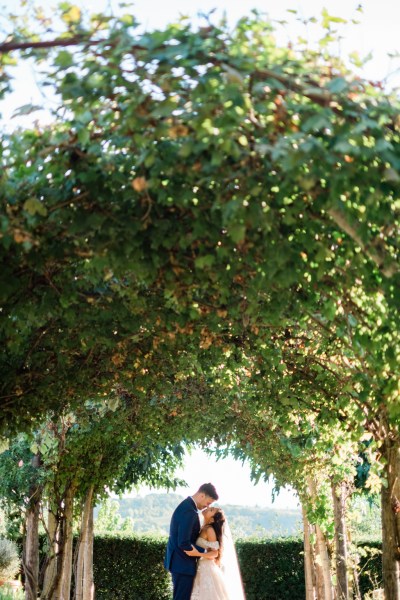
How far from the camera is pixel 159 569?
17.8 meters

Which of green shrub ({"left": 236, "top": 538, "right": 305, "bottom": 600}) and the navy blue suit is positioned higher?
the navy blue suit

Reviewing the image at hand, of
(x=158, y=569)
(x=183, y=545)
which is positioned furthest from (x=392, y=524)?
(x=158, y=569)

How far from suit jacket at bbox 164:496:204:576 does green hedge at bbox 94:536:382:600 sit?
8898mm

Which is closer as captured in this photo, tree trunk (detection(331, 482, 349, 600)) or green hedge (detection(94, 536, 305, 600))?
tree trunk (detection(331, 482, 349, 600))

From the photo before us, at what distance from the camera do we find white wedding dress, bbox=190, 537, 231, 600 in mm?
8867

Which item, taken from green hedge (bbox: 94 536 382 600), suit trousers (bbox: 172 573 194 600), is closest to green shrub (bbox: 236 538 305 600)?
green hedge (bbox: 94 536 382 600)

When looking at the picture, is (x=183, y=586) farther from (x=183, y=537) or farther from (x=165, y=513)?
(x=165, y=513)

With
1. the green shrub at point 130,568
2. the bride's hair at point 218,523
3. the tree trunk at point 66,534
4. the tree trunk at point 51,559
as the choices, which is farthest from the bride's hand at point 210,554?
the green shrub at point 130,568

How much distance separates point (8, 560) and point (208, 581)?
7866 millimetres

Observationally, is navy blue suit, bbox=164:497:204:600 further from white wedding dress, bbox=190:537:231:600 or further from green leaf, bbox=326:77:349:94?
green leaf, bbox=326:77:349:94

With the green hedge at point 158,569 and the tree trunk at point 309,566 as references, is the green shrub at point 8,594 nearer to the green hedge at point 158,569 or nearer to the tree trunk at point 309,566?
the green hedge at point 158,569

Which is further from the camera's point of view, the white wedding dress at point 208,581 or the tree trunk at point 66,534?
the tree trunk at point 66,534

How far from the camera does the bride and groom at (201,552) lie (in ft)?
28.9

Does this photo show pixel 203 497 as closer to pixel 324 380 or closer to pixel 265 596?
pixel 324 380
